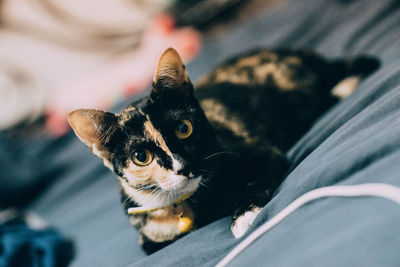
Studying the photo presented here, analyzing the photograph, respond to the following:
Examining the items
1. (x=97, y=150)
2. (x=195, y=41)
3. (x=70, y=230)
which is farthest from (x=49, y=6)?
(x=97, y=150)


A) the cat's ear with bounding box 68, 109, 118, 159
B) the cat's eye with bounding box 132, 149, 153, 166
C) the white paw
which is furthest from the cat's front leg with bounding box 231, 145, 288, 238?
the cat's ear with bounding box 68, 109, 118, 159

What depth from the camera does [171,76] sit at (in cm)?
79

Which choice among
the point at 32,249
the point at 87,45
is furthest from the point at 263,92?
the point at 87,45

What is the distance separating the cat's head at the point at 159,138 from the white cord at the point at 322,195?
22 centimetres

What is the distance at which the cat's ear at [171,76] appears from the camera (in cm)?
76

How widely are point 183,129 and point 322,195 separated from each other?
36 cm

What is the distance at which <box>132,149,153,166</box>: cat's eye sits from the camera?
77 centimetres

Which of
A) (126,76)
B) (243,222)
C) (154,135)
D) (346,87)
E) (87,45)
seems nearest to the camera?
(243,222)

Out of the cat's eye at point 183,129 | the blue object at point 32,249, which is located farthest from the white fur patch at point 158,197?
the blue object at point 32,249

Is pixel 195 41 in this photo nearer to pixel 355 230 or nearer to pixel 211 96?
pixel 211 96

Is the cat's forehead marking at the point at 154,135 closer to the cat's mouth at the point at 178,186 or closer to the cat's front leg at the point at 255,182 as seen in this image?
the cat's mouth at the point at 178,186

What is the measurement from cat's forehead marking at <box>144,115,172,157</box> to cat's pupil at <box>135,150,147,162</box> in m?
0.04

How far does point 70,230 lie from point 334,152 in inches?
39.4

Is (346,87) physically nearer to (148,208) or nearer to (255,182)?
(255,182)
